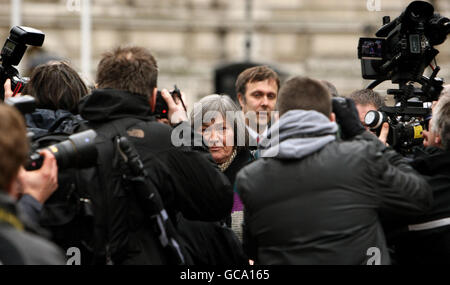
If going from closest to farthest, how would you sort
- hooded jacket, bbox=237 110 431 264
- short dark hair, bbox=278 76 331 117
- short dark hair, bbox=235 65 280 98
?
hooded jacket, bbox=237 110 431 264 < short dark hair, bbox=278 76 331 117 < short dark hair, bbox=235 65 280 98

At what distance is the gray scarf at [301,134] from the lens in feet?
15.0

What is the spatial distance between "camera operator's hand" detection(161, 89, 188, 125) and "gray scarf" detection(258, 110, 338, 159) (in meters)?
0.69

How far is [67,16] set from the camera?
24859 mm

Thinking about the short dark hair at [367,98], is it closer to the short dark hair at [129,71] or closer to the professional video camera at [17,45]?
the short dark hair at [129,71]

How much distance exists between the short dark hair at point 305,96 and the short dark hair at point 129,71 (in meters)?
0.79

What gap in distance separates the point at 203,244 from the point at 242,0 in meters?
21.3

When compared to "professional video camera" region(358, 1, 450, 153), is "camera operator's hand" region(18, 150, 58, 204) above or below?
below

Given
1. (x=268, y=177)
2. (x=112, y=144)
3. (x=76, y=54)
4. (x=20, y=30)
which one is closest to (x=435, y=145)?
(x=268, y=177)

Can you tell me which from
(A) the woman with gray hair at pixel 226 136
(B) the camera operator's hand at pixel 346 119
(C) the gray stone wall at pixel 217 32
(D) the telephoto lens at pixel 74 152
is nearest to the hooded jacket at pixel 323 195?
(B) the camera operator's hand at pixel 346 119

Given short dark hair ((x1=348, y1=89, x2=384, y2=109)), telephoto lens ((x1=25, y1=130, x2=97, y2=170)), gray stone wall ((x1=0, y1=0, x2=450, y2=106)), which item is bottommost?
gray stone wall ((x1=0, y1=0, x2=450, y2=106))

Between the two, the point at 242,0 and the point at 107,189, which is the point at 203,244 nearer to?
the point at 107,189

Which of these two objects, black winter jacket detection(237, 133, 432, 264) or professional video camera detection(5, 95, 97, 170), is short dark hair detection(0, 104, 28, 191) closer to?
professional video camera detection(5, 95, 97, 170)

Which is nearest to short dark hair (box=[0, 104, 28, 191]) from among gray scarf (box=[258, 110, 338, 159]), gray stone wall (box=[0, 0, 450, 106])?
gray scarf (box=[258, 110, 338, 159])

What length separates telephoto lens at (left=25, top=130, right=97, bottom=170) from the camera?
447cm
